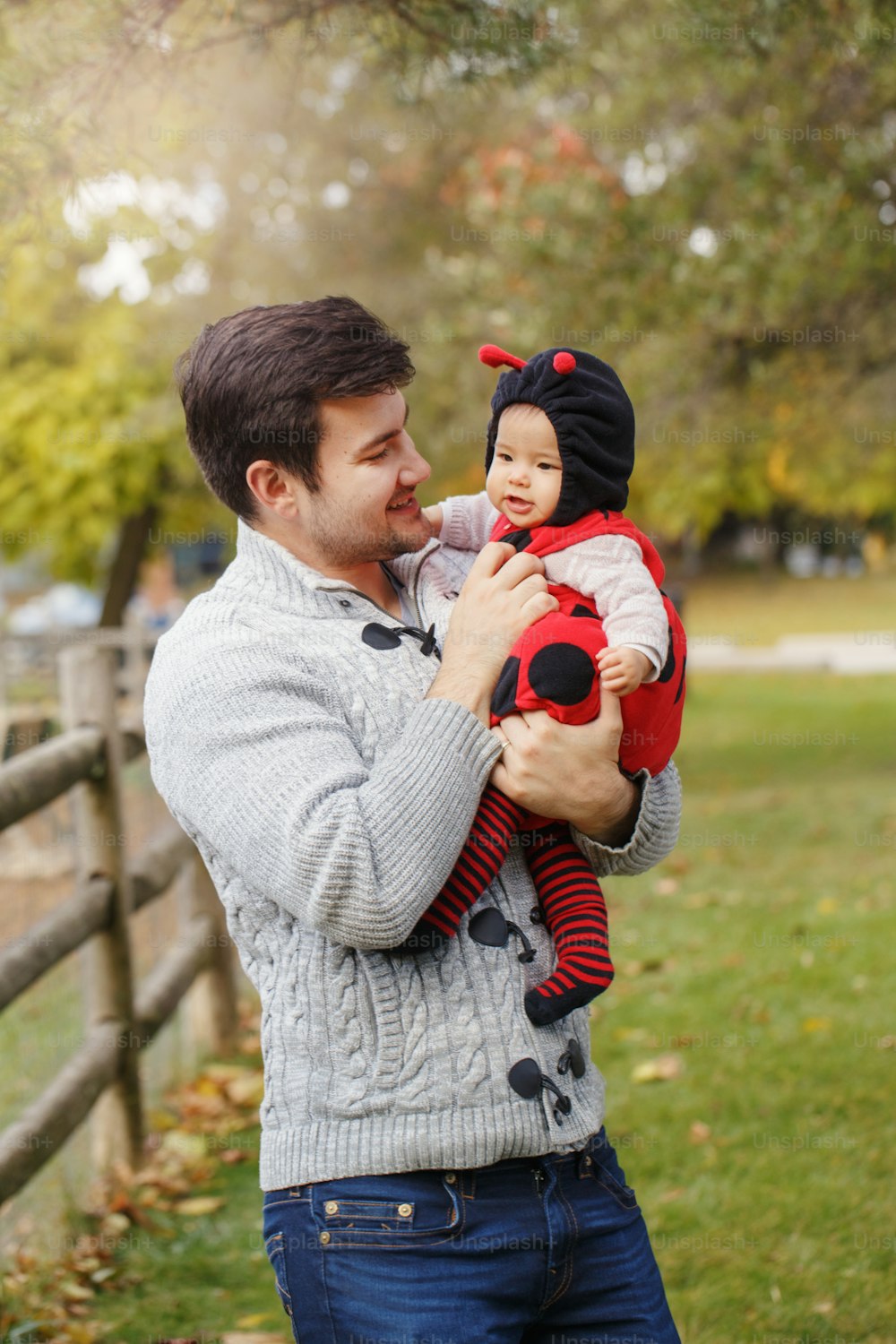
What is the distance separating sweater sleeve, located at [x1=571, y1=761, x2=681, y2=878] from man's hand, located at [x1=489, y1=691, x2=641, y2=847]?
2.6 inches

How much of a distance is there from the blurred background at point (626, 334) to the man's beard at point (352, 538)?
1.18 metres

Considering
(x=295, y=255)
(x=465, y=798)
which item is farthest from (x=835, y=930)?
(x=295, y=255)

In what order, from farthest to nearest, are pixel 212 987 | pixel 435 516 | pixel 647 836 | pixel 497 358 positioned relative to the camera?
pixel 212 987 < pixel 435 516 < pixel 497 358 < pixel 647 836

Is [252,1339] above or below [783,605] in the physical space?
below

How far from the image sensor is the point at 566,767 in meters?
2.02

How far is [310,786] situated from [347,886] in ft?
0.47

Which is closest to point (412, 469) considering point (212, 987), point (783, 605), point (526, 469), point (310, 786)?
point (526, 469)

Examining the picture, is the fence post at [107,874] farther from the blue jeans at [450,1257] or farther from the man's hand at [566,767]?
the man's hand at [566,767]

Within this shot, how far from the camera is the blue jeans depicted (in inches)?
74.4

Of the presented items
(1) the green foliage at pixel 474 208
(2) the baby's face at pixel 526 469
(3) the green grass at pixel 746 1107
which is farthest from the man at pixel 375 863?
(3) the green grass at pixel 746 1107

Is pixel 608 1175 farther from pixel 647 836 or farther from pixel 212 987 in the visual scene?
pixel 212 987

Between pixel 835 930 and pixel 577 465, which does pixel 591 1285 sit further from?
pixel 835 930

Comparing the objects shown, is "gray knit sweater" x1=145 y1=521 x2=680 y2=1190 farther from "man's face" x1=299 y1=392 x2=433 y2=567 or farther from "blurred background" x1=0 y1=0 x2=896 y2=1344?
"blurred background" x1=0 y1=0 x2=896 y2=1344

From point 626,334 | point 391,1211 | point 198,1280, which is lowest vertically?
point 198,1280
